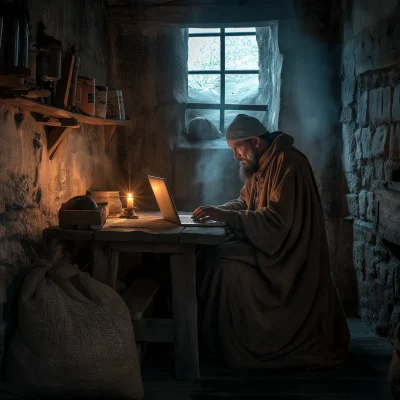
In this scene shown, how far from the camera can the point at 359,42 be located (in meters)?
4.14

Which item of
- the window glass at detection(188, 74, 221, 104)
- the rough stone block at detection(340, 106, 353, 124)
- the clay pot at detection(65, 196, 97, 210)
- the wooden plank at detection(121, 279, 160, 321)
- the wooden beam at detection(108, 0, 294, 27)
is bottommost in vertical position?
the wooden plank at detection(121, 279, 160, 321)

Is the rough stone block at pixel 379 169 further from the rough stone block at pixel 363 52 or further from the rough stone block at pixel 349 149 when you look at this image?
the rough stone block at pixel 363 52

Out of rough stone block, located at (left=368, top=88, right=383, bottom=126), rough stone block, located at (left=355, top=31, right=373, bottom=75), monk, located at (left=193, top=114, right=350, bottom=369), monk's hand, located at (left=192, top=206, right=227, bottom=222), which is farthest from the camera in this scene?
rough stone block, located at (left=355, top=31, right=373, bottom=75)

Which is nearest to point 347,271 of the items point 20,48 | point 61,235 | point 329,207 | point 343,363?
point 329,207

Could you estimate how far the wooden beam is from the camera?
465 cm

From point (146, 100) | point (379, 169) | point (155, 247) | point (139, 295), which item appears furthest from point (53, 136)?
point (379, 169)

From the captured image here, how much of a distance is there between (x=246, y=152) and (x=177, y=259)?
114 cm

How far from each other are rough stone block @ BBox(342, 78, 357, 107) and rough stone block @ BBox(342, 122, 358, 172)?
0.21 meters

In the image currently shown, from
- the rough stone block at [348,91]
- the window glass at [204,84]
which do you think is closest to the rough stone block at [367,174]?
the rough stone block at [348,91]

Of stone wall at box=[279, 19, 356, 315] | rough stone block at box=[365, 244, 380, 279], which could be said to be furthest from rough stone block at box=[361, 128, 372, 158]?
rough stone block at box=[365, 244, 380, 279]

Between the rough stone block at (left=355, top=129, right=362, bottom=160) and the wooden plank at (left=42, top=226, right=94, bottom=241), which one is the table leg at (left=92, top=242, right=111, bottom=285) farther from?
the rough stone block at (left=355, top=129, right=362, bottom=160)

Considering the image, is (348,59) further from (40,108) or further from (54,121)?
(40,108)

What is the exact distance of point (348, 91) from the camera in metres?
4.44

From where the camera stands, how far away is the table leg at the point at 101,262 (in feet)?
10.3
